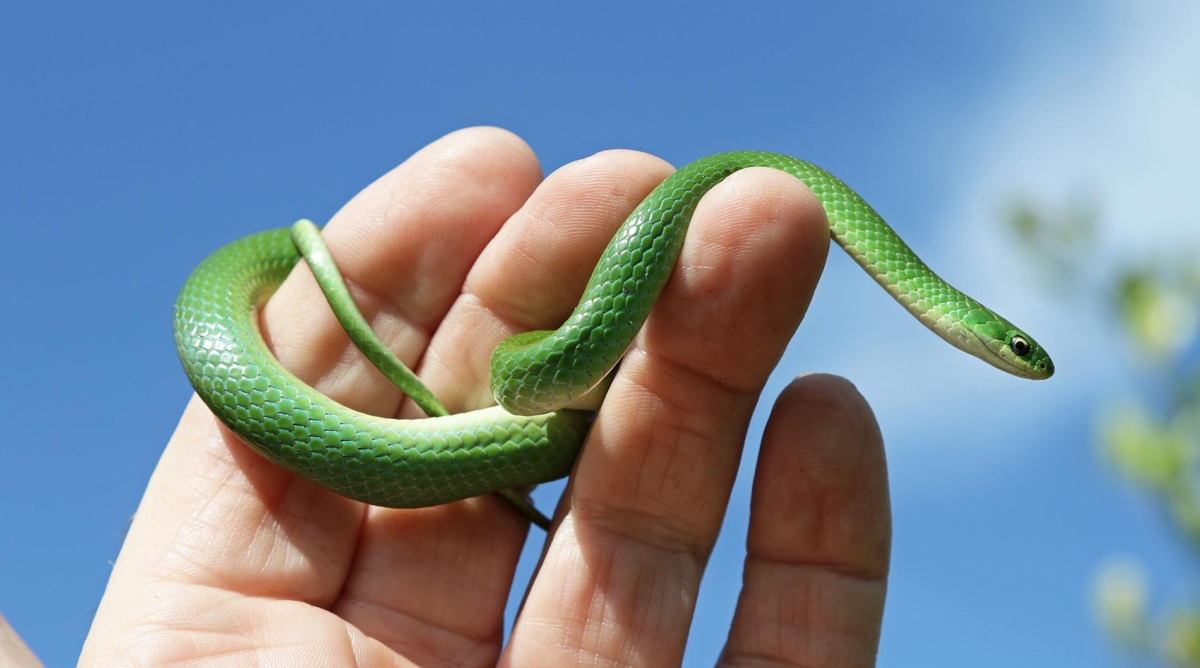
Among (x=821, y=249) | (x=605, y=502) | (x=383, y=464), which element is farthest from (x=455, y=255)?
(x=821, y=249)

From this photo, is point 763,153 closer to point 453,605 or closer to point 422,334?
point 422,334

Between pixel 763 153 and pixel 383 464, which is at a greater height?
pixel 763 153

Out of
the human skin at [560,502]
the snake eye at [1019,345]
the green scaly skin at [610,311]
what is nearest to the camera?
the green scaly skin at [610,311]

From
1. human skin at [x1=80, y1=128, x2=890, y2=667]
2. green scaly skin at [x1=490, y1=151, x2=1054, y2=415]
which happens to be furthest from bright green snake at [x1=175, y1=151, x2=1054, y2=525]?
human skin at [x1=80, y1=128, x2=890, y2=667]

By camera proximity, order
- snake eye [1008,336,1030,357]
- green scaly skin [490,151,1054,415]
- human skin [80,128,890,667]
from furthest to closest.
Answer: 1. snake eye [1008,336,1030,357]
2. human skin [80,128,890,667]
3. green scaly skin [490,151,1054,415]

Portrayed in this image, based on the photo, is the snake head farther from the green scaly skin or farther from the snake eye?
the green scaly skin

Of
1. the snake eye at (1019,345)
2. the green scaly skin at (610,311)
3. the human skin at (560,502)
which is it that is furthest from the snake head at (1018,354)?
the green scaly skin at (610,311)

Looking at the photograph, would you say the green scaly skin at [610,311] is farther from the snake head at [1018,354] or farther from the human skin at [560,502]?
the snake head at [1018,354]
